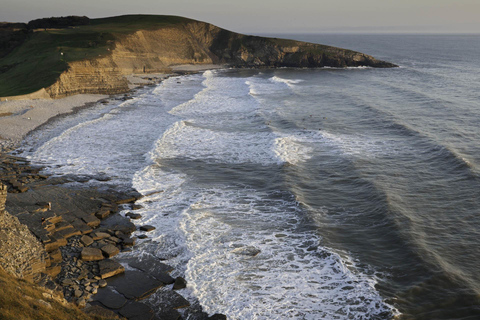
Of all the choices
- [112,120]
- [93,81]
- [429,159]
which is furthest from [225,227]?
[93,81]

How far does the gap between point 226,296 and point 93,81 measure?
55485 mm

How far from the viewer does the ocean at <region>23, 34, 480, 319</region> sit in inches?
693

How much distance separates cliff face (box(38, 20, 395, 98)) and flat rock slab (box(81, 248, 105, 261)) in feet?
216

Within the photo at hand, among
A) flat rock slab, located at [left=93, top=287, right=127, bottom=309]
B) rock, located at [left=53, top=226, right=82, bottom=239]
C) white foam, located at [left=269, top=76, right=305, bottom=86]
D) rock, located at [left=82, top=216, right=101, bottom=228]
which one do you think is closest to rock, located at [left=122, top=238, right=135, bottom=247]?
rock, located at [left=53, top=226, right=82, bottom=239]

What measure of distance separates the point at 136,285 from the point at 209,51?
4124 inches

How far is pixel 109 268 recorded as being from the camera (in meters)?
18.8

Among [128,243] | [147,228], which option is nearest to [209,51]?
[147,228]

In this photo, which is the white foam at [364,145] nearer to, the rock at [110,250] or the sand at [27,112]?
the rock at [110,250]

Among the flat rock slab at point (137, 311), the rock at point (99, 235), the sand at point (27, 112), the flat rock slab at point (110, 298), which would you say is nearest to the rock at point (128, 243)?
the rock at point (99, 235)

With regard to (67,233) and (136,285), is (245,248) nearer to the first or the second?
(136,285)

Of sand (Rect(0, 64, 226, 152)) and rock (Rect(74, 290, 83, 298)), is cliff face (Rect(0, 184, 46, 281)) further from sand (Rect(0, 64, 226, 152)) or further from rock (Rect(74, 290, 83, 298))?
sand (Rect(0, 64, 226, 152))

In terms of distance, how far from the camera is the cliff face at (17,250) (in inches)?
627

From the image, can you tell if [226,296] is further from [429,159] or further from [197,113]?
[197,113]

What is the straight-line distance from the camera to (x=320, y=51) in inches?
4631
